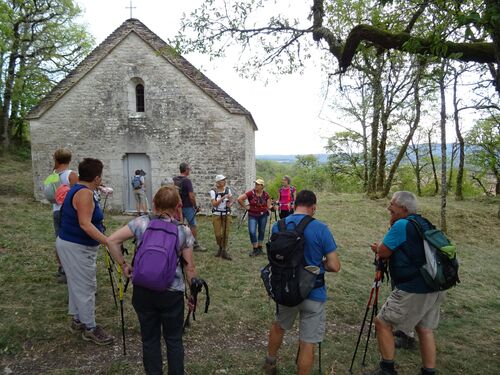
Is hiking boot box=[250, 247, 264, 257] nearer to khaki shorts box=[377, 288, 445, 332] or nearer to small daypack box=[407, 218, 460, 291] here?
khaki shorts box=[377, 288, 445, 332]

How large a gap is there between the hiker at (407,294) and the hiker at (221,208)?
439 cm

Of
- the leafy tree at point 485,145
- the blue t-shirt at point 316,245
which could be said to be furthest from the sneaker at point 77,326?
the leafy tree at point 485,145

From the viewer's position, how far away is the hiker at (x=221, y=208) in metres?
7.51

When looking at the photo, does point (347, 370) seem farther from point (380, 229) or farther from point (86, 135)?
point (86, 135)

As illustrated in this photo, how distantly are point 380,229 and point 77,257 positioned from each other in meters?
11.6

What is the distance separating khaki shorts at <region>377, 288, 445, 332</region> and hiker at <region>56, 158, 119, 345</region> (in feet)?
9.48

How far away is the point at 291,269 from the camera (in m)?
3.11

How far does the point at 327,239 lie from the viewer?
10.5 ft

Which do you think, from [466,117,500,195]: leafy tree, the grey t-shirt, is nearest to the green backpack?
the grey t-shirt

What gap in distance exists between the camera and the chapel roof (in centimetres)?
1334

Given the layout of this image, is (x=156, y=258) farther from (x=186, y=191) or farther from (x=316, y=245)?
(x=186, y=191)

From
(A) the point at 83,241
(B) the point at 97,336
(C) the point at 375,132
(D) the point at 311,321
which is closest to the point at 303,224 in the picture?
(D) the point at 311,321

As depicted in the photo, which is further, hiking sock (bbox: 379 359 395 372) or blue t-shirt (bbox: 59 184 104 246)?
blue t-shirt (bbox: 59 184 104 246)

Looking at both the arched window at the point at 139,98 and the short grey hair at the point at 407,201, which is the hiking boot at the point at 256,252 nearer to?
the short grey hair at the point at 407,201
